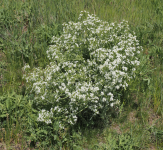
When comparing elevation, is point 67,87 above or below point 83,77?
below

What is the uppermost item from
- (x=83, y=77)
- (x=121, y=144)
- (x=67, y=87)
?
(x=83, y=77)

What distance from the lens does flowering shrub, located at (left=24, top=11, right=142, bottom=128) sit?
3.20 metres

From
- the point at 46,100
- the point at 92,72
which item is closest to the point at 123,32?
the point at 92,72

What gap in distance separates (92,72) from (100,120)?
0.95m

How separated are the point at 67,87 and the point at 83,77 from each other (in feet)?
1.17

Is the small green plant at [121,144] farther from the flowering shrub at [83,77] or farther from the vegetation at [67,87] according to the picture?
the flowering shrub at [83,77]

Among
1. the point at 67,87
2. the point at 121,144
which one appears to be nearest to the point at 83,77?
the point at 67,87

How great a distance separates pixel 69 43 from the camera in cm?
422

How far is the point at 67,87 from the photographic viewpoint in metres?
3.39

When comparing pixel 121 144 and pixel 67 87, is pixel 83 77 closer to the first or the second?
pixel 67 87

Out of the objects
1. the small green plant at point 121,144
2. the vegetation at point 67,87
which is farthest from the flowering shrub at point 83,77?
the small green plant at point 121,144

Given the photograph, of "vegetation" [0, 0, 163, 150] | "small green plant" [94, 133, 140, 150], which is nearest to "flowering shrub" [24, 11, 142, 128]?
"vegetation" [0, 0, 163, 150]

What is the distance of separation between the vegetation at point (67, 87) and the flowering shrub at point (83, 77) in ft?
0.10

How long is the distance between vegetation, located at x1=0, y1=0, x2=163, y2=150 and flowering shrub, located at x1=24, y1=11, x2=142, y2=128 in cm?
3
